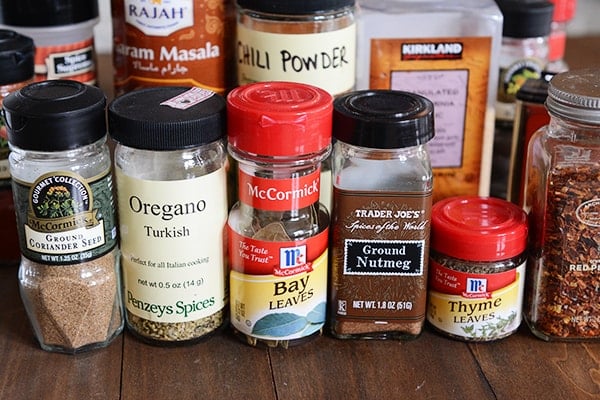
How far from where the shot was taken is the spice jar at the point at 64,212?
2.70 feet

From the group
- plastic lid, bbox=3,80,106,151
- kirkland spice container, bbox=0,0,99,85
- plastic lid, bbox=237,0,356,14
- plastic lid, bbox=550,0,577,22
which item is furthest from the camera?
plastic lid, bbox=550,0,577,22

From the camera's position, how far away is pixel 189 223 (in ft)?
2.83

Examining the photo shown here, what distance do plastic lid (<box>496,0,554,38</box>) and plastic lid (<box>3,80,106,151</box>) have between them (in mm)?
577

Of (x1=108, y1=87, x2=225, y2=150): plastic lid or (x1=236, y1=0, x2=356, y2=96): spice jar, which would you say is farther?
(x1=236, y1=0, x2=356, y2=96): spice jar

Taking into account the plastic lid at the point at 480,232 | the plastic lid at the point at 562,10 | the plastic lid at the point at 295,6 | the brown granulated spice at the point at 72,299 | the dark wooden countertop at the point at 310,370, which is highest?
the plastic lid at the point at 295,6

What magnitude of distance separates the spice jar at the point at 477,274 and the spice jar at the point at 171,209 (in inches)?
7.7

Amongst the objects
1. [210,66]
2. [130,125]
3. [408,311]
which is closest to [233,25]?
[210,66]

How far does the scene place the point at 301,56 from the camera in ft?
3.12

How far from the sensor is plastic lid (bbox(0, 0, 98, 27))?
1.03 m

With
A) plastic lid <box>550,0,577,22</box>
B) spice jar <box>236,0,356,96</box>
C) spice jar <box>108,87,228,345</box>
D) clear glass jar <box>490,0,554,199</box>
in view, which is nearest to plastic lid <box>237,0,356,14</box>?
spice jar <box>236,0,356,96</box>

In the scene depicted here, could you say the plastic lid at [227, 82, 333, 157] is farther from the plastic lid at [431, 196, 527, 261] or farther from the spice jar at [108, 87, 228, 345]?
the plastic lid at [431, 196, 527, 261]

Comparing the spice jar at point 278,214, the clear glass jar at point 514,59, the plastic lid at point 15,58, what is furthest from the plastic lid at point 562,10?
the plastic lid at point 15,58

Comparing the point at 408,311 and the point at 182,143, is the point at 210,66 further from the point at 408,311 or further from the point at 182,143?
the point at 408,311

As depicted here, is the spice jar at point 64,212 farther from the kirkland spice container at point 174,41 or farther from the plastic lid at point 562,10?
the plastic lid at point 562,10
